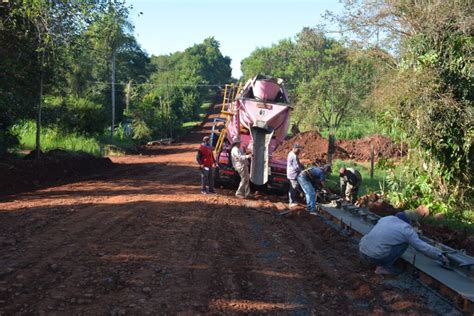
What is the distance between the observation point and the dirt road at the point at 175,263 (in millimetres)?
5418

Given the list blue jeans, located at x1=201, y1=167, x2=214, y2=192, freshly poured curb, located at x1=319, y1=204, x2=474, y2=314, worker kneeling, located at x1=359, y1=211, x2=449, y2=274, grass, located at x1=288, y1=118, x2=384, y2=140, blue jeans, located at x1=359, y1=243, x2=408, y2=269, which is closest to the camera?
freshly poured curb, located at x1=319, y1=204, x2=474, y2=314

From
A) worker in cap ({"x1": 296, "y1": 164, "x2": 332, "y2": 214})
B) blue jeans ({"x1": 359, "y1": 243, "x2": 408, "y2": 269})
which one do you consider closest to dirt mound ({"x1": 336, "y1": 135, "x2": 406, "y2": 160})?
worker in cap ({"x1": 296, "y1": 164, "x2": 332, "y2": 214})

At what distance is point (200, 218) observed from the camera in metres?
10.3

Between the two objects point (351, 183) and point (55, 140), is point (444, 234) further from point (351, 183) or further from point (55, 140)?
point (55, 140)

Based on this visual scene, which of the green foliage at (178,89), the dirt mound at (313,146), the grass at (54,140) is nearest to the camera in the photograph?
the grass at (54,140)

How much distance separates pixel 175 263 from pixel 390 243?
3.09 m

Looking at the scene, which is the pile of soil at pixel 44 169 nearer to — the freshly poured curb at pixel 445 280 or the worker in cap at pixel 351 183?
the worker in cap at pixel 351 183

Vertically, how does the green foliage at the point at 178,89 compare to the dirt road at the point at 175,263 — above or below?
above

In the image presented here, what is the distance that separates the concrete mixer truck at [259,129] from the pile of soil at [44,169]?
5783 millimetres

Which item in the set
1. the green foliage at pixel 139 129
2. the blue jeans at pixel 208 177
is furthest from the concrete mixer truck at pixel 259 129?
the green foliage at pixel 139 129

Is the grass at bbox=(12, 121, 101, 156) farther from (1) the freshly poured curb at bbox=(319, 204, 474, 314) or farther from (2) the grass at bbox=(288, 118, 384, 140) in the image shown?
(2) the grass at bbox=(288, 118, 384, 140)

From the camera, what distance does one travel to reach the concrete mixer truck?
46.3 ft

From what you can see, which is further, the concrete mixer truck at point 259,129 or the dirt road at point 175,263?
the concrete mixer truck at point 259,129

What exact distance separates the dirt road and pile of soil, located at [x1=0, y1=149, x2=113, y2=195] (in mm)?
2618
